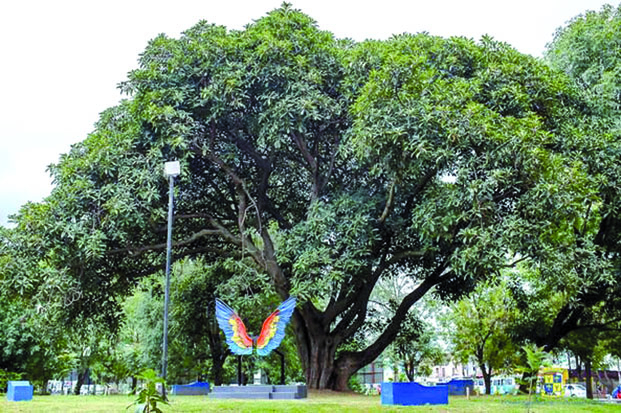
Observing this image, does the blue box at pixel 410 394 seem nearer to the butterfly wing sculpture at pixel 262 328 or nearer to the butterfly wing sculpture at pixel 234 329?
the butterfly wing sculpture at pixel 262 328

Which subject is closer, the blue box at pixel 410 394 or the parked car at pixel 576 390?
the blue box at pixel 410 394

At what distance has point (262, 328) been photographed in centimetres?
1486

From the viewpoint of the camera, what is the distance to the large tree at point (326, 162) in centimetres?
1341

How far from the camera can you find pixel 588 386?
30906 millimetres

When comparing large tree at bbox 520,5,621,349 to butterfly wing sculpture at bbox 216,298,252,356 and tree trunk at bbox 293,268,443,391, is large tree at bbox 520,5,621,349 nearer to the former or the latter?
tree trunk at bbox 293,268,443,391

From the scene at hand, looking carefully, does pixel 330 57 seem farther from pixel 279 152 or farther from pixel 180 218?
pixel 180 218

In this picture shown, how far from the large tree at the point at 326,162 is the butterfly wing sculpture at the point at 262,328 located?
0.66 meters

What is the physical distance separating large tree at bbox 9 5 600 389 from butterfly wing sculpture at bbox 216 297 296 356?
660 millimetres

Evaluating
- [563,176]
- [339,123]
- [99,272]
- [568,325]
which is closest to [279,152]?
[339,123]

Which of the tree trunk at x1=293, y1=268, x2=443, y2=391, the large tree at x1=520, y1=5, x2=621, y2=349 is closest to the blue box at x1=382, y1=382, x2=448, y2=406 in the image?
the large tree at x1=520, y1=5, x2=621, y2=349

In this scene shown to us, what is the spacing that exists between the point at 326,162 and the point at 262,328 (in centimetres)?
546

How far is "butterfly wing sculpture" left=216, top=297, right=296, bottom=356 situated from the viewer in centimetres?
1477

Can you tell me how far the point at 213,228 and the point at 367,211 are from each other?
5976 millimetres

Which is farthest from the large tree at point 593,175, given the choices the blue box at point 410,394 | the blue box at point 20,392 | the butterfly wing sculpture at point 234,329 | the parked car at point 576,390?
the parked car at point 576,390
